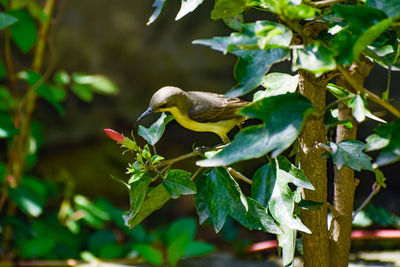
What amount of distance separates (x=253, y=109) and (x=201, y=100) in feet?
2.13

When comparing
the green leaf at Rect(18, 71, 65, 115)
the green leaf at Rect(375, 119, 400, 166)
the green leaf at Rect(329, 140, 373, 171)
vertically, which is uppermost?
the green leaf at Rect(375, 119, 400, 166)

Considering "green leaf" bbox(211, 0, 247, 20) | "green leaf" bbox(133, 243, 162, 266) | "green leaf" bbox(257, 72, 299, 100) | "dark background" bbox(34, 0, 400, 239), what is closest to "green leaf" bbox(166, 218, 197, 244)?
"green leaf" bbox(133, 243, 162, 266)

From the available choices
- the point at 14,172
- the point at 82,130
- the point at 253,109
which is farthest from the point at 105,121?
the point at 253,109

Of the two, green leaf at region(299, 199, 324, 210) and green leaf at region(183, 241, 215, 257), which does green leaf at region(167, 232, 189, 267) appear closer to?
green leaf at region(183, 241, 215, 257)

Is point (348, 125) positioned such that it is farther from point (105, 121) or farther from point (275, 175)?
point (105, 121)

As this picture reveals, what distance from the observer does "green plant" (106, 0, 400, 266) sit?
0.68 m

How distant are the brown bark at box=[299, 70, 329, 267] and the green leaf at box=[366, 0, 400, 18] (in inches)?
9.7

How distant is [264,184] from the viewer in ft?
3.12

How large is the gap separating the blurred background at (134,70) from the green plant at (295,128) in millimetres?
1410

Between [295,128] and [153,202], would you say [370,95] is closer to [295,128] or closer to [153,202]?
[295,128]

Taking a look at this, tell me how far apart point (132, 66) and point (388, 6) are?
6.55 ft

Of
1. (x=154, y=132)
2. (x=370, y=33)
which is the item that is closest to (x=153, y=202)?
(x=154, y=132)

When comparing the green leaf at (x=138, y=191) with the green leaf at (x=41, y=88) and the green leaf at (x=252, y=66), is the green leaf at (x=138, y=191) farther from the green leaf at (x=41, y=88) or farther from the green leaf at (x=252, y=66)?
the green leaf at (x=41, y=88)

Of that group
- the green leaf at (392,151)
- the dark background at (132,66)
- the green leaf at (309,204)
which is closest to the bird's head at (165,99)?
the green leaf at (309,204)
